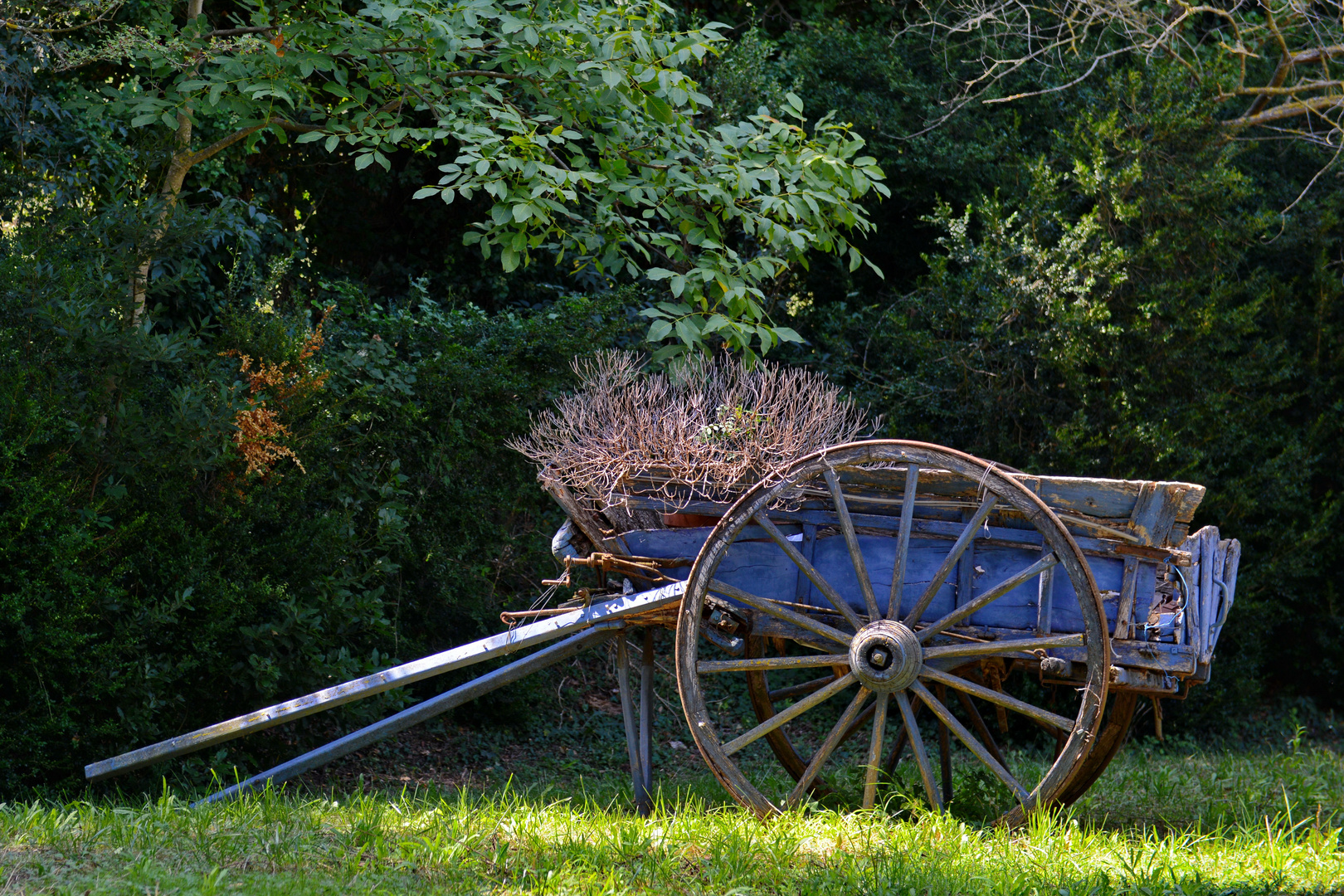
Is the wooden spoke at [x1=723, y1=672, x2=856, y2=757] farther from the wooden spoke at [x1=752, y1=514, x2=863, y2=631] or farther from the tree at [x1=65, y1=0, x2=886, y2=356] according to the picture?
the tree at [x1=65, y1=0, x2=886, y2=356]

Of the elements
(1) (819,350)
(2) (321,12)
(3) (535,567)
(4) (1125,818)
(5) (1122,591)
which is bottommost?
(4) (1125,818)

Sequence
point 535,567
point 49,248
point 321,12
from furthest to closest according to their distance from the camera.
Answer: point 535,567 < point 321,12 < point 49,248

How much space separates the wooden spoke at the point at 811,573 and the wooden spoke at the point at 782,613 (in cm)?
7

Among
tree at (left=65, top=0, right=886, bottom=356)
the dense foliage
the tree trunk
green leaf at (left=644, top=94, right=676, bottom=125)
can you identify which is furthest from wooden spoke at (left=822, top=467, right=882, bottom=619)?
the tree trunk

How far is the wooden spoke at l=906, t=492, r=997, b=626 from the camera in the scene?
4129 mm

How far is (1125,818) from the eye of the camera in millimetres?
5289

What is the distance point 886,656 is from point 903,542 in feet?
1.39

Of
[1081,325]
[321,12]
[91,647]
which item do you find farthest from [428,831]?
[1081,325]

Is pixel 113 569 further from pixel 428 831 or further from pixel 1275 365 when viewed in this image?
pixel 1275 365

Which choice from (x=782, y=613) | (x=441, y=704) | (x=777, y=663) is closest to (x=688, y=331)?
(x=782, y=613)

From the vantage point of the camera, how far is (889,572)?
4.59 meters

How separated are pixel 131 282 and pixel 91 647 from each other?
1.90 meters

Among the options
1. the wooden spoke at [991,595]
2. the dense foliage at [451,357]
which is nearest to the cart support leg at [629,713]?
the wooden spoke at [991,595]

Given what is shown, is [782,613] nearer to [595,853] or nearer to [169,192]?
[595,853]
